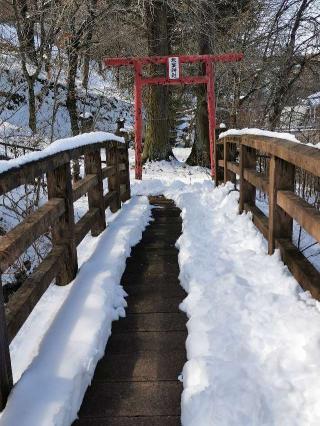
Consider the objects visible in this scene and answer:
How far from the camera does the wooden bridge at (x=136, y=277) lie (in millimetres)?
2369

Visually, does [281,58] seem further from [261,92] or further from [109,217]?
[109,217]

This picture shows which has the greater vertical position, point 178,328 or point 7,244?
point 7,244

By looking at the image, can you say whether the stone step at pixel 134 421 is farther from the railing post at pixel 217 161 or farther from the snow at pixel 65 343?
the railing post at pixel 217 161

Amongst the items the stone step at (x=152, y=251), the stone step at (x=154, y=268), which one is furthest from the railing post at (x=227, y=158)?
the stone step at (x=154, y=268)

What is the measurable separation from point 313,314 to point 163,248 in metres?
2.46

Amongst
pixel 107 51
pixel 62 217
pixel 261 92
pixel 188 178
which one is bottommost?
pixel 188 178

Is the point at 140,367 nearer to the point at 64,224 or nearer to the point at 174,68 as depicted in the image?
the point at 64,224

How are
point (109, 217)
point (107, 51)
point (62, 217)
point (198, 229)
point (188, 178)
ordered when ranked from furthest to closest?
point (107, 51) → point (188, 178) → point (109, 217) → point (198, 229) → point (62, 217)

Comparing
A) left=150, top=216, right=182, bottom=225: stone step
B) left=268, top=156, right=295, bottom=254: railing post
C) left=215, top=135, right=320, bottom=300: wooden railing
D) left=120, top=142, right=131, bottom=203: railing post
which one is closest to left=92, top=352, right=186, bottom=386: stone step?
left=215, top=135, right=320, bottom=300: wooden railing

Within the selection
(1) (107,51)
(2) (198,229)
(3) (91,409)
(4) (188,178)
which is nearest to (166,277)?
(2) (198,229)

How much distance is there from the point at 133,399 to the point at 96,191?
3.46 meters

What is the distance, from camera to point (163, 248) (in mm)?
5152

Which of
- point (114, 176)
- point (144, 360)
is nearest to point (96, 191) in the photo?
point (114, 176)

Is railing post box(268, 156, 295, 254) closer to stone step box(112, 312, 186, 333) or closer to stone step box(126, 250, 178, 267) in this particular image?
stone step box(126, 250, 178, 267)
